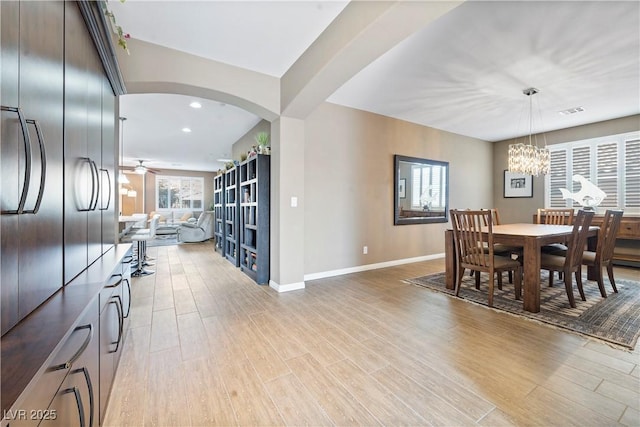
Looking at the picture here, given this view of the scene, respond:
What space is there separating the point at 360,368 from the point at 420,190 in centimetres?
404

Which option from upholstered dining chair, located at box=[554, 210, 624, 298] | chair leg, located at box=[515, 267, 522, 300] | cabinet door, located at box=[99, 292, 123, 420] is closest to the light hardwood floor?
cabinet door, located at box=[99, 292, 123, 420]

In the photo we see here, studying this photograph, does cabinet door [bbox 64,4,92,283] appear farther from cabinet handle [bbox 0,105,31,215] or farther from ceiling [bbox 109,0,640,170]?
ceiling [bbox 109,0,640,170]

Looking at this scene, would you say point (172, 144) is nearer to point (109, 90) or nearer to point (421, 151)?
point (109, 90)

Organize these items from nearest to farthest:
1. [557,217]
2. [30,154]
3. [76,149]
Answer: [30,154] < [76,149] < [557,217]

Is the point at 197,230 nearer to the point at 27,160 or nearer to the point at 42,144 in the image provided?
the point at 42,144

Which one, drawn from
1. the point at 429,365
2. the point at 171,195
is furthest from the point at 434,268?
the point at 171,195

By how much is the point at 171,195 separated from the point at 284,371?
38.1ft

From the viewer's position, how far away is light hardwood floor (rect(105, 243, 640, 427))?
1370mm

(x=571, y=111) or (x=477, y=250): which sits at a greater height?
(x=571, y=111)

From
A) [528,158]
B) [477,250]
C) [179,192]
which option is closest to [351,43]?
[477,250]

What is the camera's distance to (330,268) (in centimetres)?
402

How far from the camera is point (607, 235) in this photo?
3.12 meters

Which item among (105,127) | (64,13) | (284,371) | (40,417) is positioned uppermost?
(64,13)

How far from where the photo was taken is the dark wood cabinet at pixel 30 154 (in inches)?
28.9
